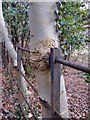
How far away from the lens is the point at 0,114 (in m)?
3.15

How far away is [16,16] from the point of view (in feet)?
16.0

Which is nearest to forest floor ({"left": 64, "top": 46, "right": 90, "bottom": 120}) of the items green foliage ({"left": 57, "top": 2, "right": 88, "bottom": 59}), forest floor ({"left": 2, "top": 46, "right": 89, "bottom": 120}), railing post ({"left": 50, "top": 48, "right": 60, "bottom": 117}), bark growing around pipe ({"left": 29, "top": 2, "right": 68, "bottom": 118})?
forest floor ({"left": 2, "top": 46, "right": 89, "bottom": 120})

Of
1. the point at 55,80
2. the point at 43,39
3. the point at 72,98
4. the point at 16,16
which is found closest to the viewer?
the point at 55,80

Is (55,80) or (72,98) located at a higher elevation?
(55,80)

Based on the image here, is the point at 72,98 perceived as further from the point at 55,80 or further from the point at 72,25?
the point at 55,80

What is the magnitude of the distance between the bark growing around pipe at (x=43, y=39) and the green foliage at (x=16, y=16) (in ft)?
10.8

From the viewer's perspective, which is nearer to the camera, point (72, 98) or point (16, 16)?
point (72, 98)

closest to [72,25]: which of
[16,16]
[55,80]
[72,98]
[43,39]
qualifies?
[43,39]

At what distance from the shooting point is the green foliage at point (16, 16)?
479cm

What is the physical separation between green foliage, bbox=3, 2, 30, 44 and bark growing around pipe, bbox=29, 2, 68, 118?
328 cm

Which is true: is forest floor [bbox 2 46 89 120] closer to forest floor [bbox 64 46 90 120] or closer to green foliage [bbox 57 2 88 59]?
forest floor [bbox 64 46 90 120]

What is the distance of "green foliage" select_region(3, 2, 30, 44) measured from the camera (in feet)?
15.7

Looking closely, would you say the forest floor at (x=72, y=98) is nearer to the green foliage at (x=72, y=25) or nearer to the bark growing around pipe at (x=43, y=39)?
the green foliage at (x=72, y=25)

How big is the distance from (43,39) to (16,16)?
11.3 ft
